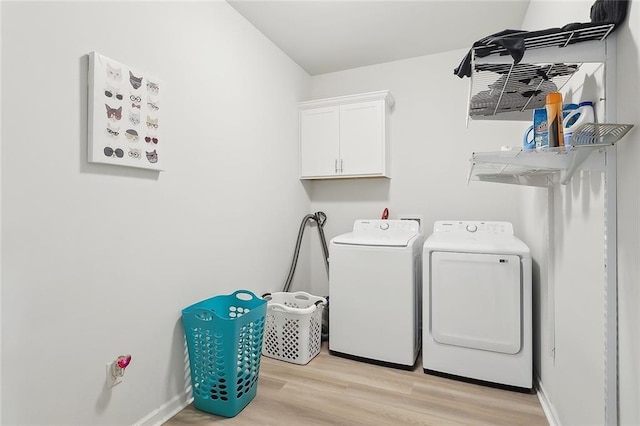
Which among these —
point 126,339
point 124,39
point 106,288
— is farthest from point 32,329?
point 124,39

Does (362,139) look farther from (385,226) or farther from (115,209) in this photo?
(115,209)

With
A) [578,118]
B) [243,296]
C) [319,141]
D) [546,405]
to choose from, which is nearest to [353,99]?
[319,141]

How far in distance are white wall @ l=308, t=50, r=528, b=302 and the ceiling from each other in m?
0.20

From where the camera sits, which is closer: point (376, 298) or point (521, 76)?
point (521, 76)

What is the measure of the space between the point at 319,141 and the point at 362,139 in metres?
0.41

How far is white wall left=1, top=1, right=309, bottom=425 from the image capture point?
1237mm

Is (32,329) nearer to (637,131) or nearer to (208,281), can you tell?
(208,281)

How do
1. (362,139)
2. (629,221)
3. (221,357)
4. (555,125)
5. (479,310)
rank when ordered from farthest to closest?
1. (362,139)
2. (479,310)
3. (221,357)
4. (555,125)
5. (629,221)

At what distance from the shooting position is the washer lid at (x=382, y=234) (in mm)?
2480

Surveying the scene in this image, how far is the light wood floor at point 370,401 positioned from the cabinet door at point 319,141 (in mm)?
1693

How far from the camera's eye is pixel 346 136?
3057 mm

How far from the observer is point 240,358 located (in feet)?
6.18

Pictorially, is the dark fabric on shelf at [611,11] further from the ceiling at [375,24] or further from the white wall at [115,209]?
the white wall at [115,209]

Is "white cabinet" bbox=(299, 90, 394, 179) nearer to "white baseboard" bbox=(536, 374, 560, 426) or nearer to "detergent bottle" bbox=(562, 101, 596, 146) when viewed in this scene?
"detergent bottle" bbox=(562, 101, 596, 146)
